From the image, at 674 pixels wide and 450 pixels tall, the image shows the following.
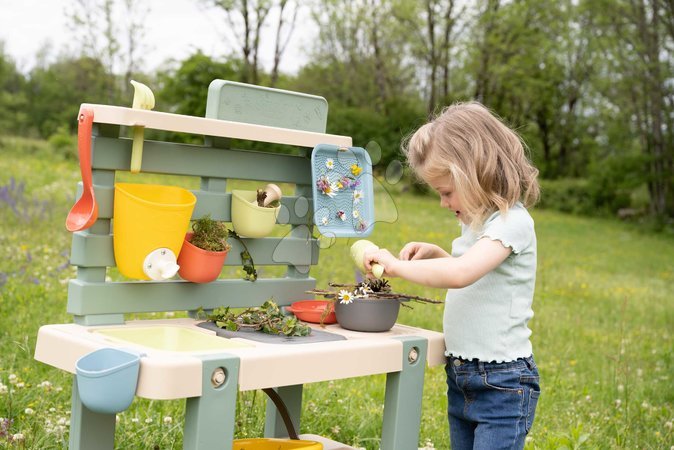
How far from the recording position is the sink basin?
86.8 inches

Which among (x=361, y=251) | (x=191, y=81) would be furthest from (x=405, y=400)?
(x=191, y=81)

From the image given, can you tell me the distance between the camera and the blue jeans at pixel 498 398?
7.78 feet

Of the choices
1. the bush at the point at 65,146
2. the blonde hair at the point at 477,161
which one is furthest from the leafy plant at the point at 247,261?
the bush at the point at 65,146

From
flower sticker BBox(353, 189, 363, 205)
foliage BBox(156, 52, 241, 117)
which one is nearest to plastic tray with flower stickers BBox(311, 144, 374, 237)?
flower sticker BBox(353, 189, 363, 205)

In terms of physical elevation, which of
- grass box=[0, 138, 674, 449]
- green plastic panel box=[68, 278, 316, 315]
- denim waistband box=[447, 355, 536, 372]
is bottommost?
grass box=[0, 138, 674, 449]

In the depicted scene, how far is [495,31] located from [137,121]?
24060mm

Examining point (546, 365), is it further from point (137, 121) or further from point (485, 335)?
point (137, 121)

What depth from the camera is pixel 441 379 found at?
4.45 metres

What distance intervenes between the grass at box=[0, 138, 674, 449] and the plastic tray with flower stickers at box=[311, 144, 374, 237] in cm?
8

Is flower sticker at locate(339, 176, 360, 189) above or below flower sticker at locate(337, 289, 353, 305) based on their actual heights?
above

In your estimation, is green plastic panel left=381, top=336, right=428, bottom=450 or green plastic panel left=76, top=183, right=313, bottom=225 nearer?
green plastic panel left=76, top=183, right=313, bottom=225

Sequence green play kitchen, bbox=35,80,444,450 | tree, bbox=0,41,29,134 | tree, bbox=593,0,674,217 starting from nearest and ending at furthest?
green play kitchen, bbox=35,80,444,450
tree, bbox=593,0,674,217
tree, bbox=0,41,29,134

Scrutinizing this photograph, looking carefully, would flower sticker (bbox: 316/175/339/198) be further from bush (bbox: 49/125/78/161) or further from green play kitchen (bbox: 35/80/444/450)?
bush (bbox: 49/125/78/161)

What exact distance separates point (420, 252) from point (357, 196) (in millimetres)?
313
